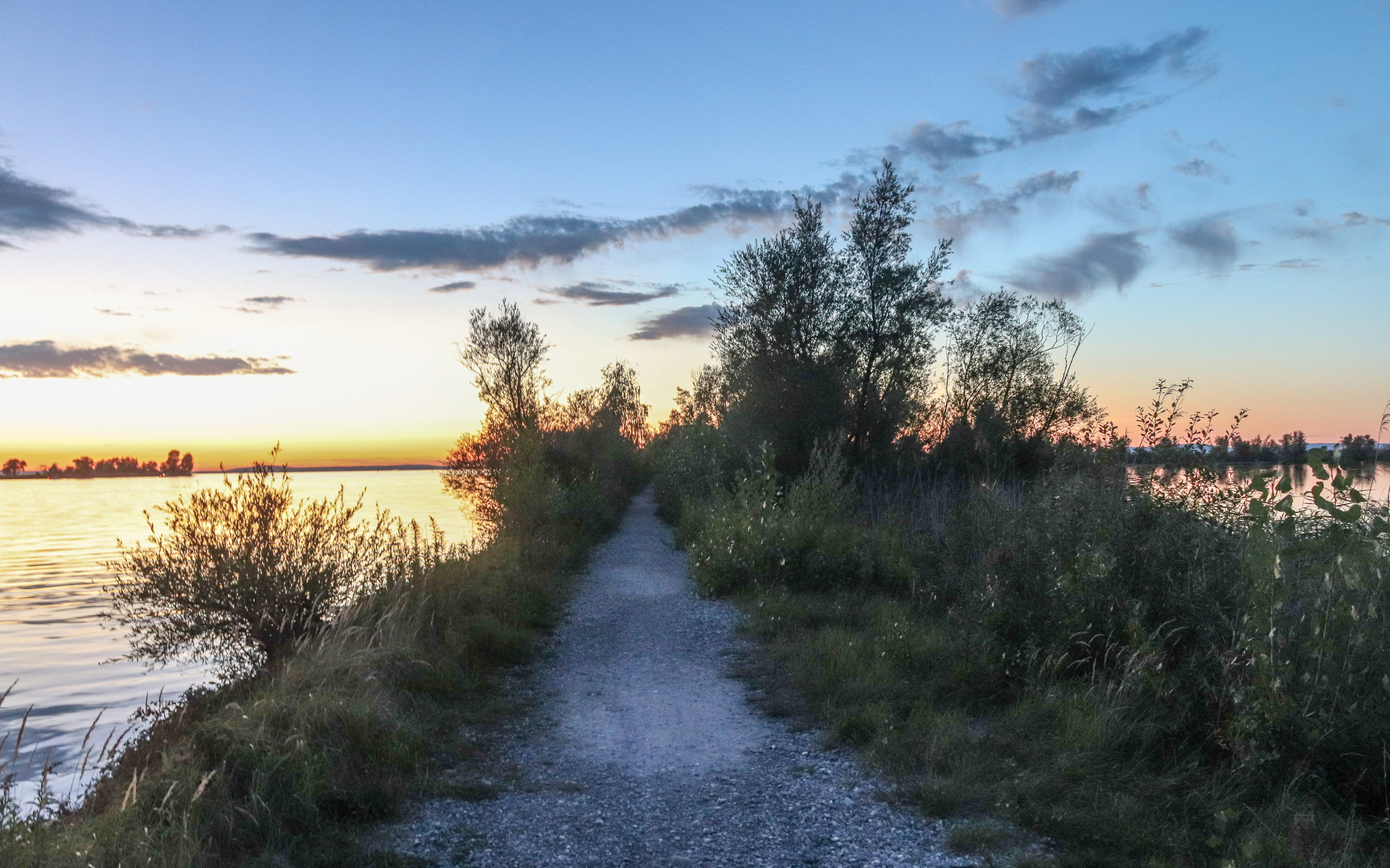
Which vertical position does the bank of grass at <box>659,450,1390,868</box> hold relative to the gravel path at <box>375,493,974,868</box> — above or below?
above

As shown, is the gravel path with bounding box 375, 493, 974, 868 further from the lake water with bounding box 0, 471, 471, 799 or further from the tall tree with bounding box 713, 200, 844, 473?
the tall tree with bounding box 713, 200, 844, 473

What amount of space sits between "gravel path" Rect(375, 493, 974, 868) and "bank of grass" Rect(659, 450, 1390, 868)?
1.45 feet

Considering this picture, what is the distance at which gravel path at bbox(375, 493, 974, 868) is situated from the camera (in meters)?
4.30

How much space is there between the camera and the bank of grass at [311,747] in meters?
3.87

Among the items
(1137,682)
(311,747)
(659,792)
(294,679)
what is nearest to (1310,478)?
(1137,682)

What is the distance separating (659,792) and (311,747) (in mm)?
2318

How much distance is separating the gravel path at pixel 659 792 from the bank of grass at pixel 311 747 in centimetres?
45

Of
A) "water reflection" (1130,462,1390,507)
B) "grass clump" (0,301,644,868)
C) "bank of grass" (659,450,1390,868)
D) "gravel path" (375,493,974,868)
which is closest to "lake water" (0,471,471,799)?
"grass clump" (0,301,644,868)

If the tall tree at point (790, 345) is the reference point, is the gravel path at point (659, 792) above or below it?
below

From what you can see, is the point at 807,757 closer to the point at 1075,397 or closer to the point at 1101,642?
the point at 1101,642

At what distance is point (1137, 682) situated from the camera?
5.66m

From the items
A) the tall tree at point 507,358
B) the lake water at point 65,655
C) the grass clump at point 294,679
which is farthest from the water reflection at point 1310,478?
the tall tree at point 507,358

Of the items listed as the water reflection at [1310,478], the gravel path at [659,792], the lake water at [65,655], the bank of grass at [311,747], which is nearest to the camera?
the bank of grass at [311,747]

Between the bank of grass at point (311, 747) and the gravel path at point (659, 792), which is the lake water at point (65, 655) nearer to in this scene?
the bank of grass at point (311, 747)
